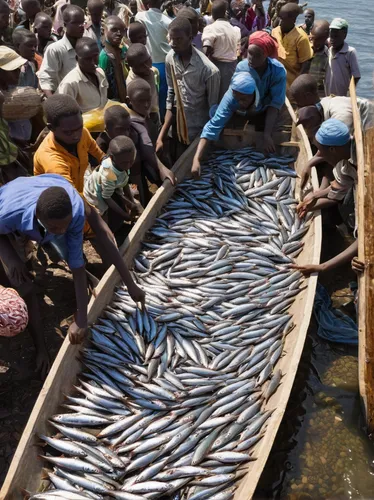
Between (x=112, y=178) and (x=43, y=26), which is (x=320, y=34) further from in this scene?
(x=112, y=178)

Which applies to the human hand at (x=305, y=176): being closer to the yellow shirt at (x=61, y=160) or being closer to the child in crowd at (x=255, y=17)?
the yellow shirt at (x=61, y=160)

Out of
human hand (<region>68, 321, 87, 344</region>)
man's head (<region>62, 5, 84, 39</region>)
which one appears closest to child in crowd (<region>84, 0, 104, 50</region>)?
man's head (<region>62, 5, 84, 39</region>)

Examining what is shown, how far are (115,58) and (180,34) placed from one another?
1.61m

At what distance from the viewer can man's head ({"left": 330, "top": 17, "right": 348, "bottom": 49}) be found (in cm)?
891

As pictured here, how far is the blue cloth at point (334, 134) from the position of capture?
5855mm

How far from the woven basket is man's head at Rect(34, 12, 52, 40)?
122 inches

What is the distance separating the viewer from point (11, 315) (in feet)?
13.4

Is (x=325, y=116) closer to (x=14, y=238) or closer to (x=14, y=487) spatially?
(x=14, y=238)

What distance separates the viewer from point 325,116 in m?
6.91

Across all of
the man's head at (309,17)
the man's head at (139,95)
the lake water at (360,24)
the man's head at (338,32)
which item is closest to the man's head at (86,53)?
the man's head at (139,95)

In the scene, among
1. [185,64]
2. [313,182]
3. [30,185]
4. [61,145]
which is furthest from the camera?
[185,64]

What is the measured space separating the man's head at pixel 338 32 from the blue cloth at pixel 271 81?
7.19ft

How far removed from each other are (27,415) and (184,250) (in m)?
2.55

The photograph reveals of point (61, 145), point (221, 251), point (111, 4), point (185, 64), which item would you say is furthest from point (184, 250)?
point (111, 4)
